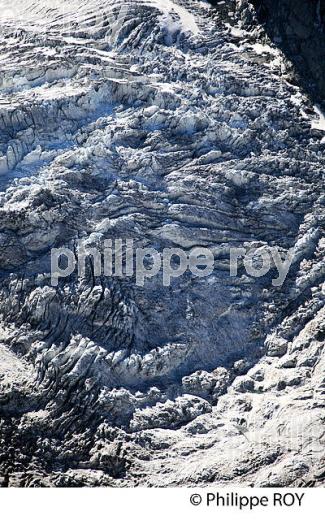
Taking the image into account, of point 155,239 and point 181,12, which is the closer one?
point 155,239

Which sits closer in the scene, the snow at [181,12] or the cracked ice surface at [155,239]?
the cracked ice surface at [155,239]

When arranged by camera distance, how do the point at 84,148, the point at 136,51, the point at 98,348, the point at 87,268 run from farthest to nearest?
the point at 136,51
the point at 84,148
the point at 87,268
the point at 98,348

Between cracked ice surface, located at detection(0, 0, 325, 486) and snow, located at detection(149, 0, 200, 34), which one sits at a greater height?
snow, located at detection(149, 0, 200, 34)

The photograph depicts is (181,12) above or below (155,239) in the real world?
above

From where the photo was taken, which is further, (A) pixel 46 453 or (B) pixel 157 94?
(B) pixel 157 94

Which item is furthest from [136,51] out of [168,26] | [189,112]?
[189,112]

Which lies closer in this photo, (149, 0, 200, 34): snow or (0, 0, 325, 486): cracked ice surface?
(0, 0, 325, 486): cracked ice surface

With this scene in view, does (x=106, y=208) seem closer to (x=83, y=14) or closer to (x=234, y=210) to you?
(x=234, y=210)

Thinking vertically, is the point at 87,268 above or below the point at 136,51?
below
